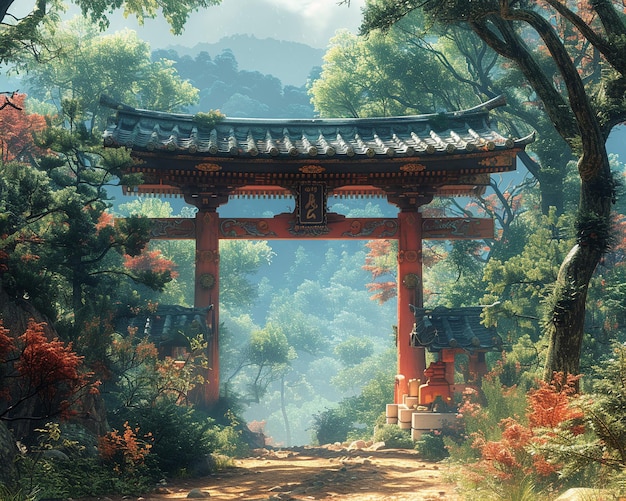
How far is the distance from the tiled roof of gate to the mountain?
13631cm

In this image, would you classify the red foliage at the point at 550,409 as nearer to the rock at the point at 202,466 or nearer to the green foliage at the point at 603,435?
the green foliage at the point at 603,435

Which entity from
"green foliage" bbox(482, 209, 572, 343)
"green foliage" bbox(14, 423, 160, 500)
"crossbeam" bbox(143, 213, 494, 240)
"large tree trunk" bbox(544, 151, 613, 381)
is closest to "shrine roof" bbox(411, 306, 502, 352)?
"green foliage" bbox(482, 209, 572, 343)

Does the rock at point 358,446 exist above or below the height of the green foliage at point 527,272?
below

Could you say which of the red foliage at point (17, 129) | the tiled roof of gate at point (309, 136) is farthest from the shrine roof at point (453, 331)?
the red foliage at point (17, 129)

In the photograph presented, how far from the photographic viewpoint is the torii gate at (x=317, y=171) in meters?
16.4

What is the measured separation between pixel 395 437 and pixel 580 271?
316 inches

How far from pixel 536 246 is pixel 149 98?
26182mm

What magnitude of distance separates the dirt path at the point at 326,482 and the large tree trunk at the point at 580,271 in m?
2.17

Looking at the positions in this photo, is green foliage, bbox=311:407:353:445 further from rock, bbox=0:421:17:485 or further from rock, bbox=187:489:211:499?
rock, bbox=0:421:17:485

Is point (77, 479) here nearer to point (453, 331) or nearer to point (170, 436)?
point (170, 436)

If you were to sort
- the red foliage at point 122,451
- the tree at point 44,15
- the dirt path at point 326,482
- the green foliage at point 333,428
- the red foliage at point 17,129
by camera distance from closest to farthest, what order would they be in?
the dirt path at point 326,482
the red foliage at point 122,451
the tree at point 44,15
the red foliage at point 17,129
the green foliage at point 333,428

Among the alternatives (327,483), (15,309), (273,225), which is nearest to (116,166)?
(15,309)

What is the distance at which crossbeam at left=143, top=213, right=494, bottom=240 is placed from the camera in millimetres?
17438

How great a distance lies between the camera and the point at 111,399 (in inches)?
558
